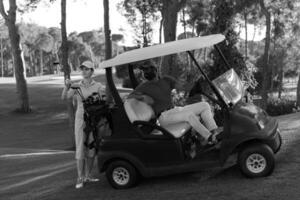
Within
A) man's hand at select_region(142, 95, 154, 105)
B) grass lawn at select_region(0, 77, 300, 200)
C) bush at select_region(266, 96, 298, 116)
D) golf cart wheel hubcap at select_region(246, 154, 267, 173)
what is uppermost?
man's hand at select_region(142, 95, 154, 105)

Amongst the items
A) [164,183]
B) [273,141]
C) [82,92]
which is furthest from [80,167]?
[273,141]

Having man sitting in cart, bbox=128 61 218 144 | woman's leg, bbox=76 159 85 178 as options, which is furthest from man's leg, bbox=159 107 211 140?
woman's leg, bbox=76 159 85 178

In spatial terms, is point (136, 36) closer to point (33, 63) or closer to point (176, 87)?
point (176, 87)

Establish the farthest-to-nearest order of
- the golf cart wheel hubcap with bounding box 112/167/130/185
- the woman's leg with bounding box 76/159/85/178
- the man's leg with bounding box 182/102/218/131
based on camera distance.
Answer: the woman's leg with bounding box 76/159/85/178 < the golf cart wheel hubcap with bounding box 112/167/130/185 < the man's leg with bounding box 182/102/218/131

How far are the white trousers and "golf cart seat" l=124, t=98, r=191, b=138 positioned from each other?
0.27 feet

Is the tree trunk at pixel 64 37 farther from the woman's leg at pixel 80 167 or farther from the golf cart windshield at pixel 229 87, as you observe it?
the golf cart windshield at pixel 229 87

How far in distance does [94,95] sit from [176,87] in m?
1.20

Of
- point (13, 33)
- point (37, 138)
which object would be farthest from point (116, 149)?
point (13, 33)

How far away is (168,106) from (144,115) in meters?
0.49

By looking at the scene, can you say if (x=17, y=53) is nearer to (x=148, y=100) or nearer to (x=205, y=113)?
(x=148, y=100)

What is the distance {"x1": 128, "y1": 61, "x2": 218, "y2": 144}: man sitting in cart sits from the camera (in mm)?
5844

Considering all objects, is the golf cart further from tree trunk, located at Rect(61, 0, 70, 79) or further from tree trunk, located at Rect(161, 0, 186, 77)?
tree trunk, located at Rect(61, 0, 70, 79)

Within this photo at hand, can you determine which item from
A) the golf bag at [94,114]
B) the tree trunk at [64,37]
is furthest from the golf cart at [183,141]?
the tree trunk at [64,37]

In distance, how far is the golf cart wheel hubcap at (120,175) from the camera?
247 inches
